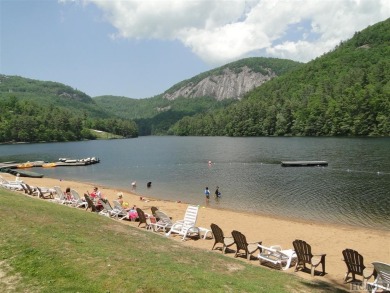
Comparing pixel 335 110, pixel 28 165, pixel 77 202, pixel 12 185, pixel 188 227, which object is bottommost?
pixel 28 165

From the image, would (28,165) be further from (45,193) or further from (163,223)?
(163,223)

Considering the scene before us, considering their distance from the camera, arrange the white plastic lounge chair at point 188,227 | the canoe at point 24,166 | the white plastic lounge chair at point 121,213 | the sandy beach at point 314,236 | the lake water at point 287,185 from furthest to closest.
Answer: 1. the canoe at point 24,166
2. the lake water at point 287,185
3. the white plastic lounge chair at point 121,213
4. the white plastic lounge chair at point 188,227
5. the sandy beach at point 314,236

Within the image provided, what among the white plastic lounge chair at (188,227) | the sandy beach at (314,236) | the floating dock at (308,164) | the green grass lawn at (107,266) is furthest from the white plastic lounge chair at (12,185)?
the floating dock at (308,164)

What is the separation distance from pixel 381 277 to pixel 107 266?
27.5 ft

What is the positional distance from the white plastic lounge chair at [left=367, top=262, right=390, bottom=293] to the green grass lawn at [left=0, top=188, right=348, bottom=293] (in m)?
1.28

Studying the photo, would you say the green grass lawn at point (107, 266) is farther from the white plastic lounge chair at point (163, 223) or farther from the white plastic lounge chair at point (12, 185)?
the white plastic lounge chair at point (12, 185)

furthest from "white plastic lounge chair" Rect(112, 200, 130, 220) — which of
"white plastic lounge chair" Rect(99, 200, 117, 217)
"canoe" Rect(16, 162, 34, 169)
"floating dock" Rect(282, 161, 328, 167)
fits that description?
"canoe" Rect(16, 162, 34, 169)

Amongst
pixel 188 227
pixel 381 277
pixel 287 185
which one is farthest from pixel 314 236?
pixel 287 185

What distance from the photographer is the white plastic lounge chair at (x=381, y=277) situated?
35.4 feet

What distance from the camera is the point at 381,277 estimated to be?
11062 millimetres

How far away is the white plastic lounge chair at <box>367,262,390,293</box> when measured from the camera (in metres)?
10.8

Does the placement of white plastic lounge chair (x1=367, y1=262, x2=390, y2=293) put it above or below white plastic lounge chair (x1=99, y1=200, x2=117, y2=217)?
above

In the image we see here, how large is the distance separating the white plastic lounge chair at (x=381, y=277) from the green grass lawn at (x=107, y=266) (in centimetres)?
128

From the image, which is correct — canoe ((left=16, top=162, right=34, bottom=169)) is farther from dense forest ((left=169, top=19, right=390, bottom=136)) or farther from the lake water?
dense forest ((left=169, top=19, right=390, bottom=136))
